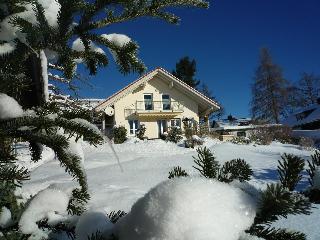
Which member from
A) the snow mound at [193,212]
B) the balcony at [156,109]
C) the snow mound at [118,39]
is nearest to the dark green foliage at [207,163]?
the snow mound at [193,212]

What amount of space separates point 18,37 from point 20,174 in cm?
66

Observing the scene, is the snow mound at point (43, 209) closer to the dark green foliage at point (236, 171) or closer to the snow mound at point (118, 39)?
the dark green foliage at point (236, 171)

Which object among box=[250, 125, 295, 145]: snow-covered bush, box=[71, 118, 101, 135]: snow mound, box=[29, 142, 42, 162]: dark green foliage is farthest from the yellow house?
box=[71, 118, 101, 135]: snow mound

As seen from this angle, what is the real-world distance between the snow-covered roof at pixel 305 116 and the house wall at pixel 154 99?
75.5 feet

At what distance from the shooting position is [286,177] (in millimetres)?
737

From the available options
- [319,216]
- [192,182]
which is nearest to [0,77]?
[192,182]

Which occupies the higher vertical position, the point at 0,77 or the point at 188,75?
the point at 188,75

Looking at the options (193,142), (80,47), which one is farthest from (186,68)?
(80,47)

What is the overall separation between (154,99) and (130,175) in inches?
823

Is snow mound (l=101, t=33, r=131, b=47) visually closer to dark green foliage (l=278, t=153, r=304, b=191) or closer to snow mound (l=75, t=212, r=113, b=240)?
snow mound (l=75, t=212, r=113, b=240)

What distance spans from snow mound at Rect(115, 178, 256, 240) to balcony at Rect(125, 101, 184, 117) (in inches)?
1164

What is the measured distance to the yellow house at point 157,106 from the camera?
30.4 metres

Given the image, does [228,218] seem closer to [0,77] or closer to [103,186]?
[0,77]

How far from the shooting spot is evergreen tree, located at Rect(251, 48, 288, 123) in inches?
1838
